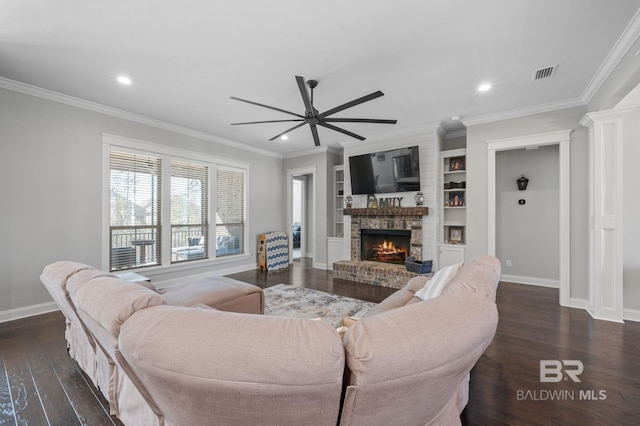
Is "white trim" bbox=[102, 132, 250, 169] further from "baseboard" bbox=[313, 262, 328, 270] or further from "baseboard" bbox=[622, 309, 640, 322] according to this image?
"baseboard" bbox=[622, 309, 640, 322]

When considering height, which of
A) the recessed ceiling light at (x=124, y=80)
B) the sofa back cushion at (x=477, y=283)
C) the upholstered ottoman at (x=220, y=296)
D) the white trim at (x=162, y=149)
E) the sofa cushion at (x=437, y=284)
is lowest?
the upholstered ottoman at (x=220, y=296)

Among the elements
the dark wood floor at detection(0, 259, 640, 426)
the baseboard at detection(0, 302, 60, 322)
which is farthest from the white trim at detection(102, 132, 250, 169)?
the dark wood floor at detection(0, 259, 640, 426)

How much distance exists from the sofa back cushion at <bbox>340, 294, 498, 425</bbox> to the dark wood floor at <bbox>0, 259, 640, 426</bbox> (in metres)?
1.13

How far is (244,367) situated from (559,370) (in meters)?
2.75

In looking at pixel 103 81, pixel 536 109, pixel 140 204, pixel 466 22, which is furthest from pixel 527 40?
pixel 140 204

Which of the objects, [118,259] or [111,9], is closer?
[111,9]

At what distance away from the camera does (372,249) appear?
5.70 m

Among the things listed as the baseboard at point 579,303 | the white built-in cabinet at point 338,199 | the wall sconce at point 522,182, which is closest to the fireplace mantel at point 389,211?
the white built-in cabinet at point 338,199

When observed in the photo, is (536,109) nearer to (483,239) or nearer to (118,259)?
(483,239)

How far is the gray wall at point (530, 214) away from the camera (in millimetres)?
4605

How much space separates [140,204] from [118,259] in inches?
35.7

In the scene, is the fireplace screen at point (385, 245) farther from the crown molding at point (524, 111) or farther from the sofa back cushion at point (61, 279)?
the sofa back cushion at point (61, 279)

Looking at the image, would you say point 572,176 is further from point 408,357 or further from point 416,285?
point 408,357

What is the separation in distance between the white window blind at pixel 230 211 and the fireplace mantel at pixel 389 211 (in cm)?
235
